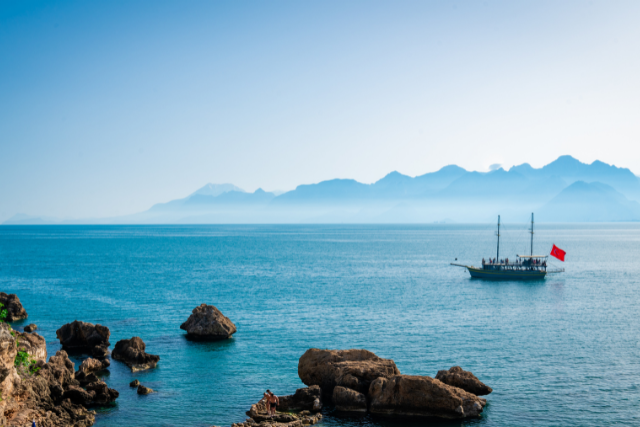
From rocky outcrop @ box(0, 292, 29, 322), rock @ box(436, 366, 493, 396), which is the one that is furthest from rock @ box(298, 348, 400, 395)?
rocky outcrop @ box(0, 292, 29, 322)

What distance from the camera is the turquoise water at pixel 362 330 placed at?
35.2 m

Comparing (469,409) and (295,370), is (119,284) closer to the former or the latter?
(295,370)

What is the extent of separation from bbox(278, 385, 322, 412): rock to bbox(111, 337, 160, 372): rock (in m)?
15.0

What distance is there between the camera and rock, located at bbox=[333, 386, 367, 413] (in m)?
33.4

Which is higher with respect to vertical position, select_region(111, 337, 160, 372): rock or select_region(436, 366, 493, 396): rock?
select_region(436, 366, 493, 396): rock

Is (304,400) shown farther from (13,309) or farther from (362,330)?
(13,309)

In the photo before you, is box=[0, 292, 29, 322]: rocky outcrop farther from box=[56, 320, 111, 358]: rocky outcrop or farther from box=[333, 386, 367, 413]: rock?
box=[333, 386, 367, 413]: rock

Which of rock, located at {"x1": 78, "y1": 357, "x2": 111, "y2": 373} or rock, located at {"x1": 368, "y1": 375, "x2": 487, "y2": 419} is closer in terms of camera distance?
rock, located at {"x1": 368, "y1": 375, "x2": 487, "y2": 419}

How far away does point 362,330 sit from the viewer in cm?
5728

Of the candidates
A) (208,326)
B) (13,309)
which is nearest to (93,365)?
(208,326)

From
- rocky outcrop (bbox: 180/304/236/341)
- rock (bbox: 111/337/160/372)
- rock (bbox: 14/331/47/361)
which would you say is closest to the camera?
rock (bbox: 14/331/47/361)

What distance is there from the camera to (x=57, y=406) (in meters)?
31.0

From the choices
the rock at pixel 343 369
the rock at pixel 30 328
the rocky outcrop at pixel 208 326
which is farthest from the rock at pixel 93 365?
the rock at pixel 30 328

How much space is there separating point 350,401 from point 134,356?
66.1 ft
